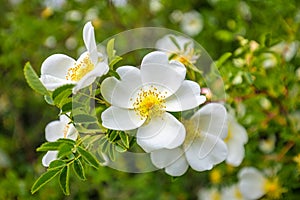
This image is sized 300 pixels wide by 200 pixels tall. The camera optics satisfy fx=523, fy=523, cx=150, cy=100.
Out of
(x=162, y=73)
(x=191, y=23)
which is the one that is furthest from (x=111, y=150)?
(x=191, y=23)

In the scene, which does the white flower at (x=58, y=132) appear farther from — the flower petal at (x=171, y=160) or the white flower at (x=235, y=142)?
the white flower at (x=235, y=142)

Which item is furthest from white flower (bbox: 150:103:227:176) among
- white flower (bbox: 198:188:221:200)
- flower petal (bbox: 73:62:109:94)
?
white flower (bbox: 198:188:221:200)

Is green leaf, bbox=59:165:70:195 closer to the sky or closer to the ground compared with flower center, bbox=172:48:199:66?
closer to the sky

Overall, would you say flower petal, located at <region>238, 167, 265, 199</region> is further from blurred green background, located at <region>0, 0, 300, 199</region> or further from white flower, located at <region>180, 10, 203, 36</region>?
white flower, located at <region>180, 10, 203, 36</region>

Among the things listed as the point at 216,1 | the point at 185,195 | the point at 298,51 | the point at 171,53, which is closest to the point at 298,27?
the point at 298,51

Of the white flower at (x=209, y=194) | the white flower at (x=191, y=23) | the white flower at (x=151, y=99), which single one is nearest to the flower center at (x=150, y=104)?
the white flower at (x=151, y=99)
